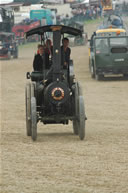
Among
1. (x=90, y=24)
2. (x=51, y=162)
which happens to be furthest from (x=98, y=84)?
(x=90, y=24)

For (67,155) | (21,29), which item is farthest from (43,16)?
A: (67,155)

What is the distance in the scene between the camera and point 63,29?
37.1 feet

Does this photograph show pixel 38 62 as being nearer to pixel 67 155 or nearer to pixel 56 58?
pixel 56 58

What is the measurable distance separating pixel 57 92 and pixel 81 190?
14.0ft

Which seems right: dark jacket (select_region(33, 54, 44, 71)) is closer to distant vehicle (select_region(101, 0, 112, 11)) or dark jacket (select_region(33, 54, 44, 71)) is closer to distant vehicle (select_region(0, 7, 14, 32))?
distant vehicle (select_region(0, 7, 14, 32))

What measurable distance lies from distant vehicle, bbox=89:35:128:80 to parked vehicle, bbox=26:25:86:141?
602 inches

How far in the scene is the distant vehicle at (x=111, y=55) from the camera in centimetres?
2698

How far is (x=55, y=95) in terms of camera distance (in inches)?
432

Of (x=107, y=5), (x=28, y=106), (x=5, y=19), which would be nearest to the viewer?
(x=28, y=106)

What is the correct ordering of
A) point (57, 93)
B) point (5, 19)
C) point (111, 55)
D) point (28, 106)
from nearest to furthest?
point (57, 93) → point (28, 106) → point (111, 55) → point (5, 19)

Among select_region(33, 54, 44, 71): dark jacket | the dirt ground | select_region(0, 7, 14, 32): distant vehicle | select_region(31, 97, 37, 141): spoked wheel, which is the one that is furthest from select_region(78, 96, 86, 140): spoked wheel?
select_region(0, 7, 14, 32): distant vehicle

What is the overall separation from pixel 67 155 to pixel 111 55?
17.9m

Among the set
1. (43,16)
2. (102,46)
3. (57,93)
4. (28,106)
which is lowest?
(43,16)

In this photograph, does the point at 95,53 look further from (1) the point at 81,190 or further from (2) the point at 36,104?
(1) the point at 81,190
